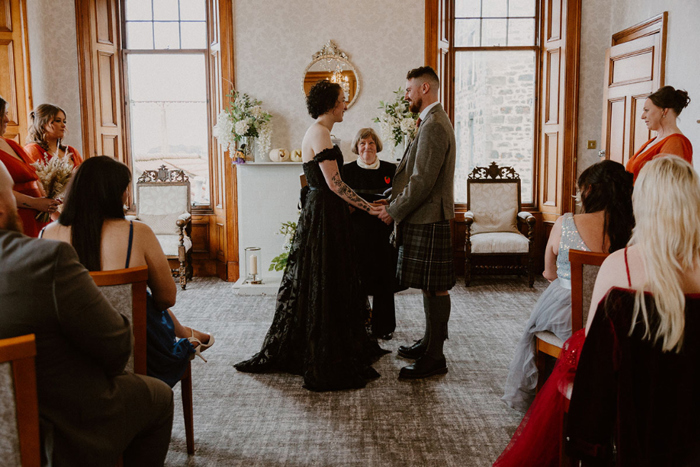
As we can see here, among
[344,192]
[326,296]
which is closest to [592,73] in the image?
[344,192]

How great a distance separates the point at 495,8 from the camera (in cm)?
646

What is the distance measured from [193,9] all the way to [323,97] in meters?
4.10

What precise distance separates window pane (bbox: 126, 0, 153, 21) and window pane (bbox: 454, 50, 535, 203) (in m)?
3.59

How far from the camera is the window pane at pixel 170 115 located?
642 centimetres

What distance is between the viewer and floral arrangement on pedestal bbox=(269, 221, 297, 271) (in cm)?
513

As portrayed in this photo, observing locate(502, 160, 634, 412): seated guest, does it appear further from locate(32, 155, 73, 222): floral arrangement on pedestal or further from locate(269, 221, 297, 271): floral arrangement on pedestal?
locate(269, 221, 297, 271): floral arrangement on pedestal

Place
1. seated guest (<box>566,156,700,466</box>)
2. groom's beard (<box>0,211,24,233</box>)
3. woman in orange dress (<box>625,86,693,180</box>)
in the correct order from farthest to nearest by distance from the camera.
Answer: woman in orange dress (<box>625,86,693,180</box>), seated guest (<box>566,156,700,466</box>), groom's beard (<box>0,211,24,233</box>)

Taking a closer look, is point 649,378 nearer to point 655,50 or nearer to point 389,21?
point 655,50

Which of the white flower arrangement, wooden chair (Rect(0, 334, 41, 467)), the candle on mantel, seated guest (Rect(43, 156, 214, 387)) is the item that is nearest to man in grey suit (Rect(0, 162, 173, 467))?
wooden chair (Rect(0, 334, 41, 467))

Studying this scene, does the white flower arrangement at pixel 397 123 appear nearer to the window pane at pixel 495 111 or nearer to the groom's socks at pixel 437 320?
the window pane at pixel 495 111

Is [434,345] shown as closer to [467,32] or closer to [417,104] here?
[417,104]

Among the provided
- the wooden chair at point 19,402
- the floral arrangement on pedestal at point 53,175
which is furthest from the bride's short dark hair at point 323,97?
the wooden chair at point 19,402

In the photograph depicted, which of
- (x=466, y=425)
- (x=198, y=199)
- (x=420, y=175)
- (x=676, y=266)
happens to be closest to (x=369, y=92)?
(x=198, y=199)

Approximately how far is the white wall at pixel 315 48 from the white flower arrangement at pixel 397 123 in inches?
13.6
